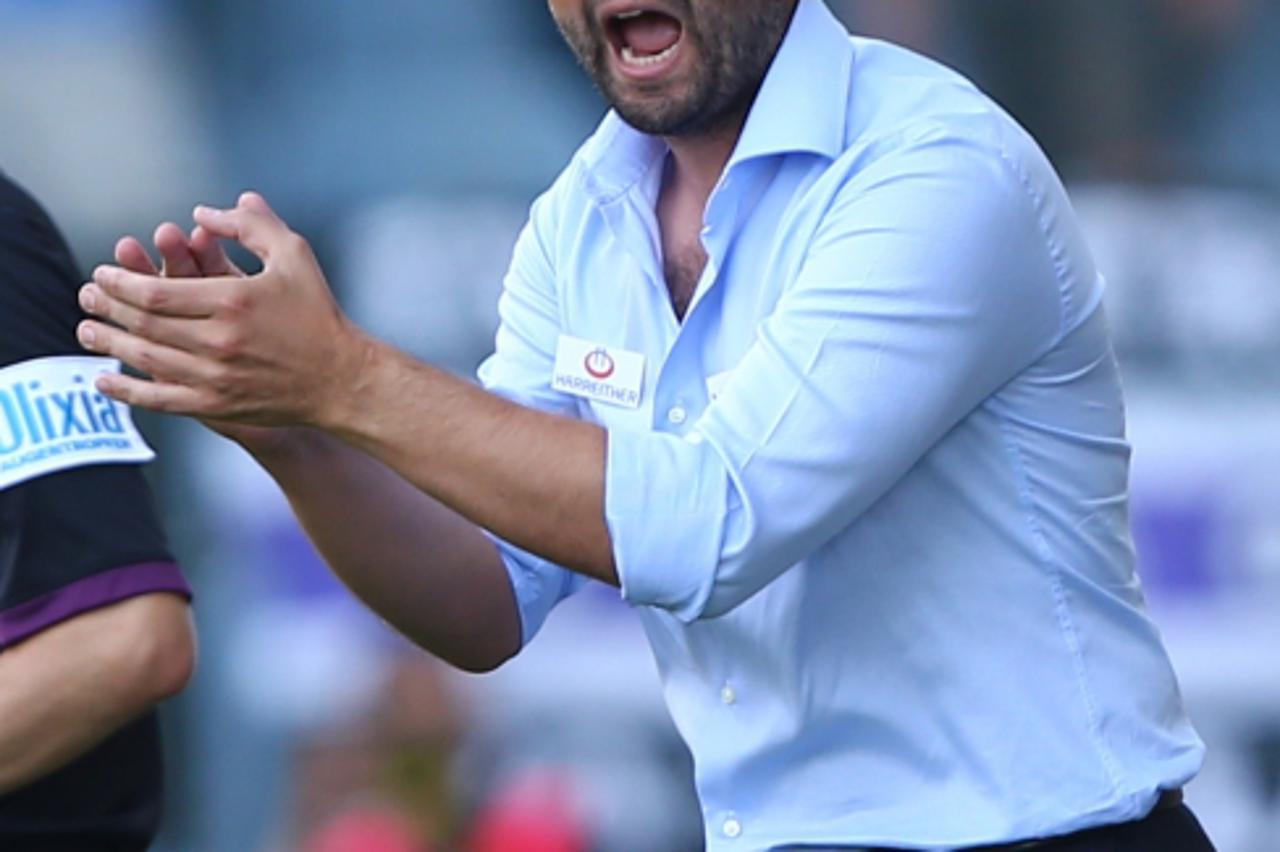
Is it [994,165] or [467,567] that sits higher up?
[994,165]

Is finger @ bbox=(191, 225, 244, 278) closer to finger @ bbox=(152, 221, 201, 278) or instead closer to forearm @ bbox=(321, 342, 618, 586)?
finger @ bbox=(152, 221, 201, 278)

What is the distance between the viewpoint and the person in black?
2.66 m

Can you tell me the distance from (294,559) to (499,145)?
111 centimetres

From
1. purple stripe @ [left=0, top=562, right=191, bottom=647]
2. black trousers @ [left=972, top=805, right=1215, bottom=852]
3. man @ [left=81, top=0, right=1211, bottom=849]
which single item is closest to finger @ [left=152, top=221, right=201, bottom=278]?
man @ [left=81, top=0, right=1211, bottom=849]

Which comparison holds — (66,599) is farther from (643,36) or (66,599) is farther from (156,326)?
(643,36)

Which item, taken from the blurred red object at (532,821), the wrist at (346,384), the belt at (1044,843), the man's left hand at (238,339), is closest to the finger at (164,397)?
the man's left hand at (238,339)

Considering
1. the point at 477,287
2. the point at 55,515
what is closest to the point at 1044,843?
the point at 55,515

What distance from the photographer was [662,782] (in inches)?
229

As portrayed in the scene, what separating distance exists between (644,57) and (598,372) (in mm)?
325

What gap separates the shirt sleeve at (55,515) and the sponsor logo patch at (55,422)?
11 mm

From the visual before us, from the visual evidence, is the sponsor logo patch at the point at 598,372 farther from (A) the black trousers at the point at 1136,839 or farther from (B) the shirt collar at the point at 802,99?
(A) the black trousers at the point at 1136,839

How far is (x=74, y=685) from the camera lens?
8.73 feet

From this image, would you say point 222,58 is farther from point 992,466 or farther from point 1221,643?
point 992,466

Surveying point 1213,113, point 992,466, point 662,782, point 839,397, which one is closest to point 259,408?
point 839,397
